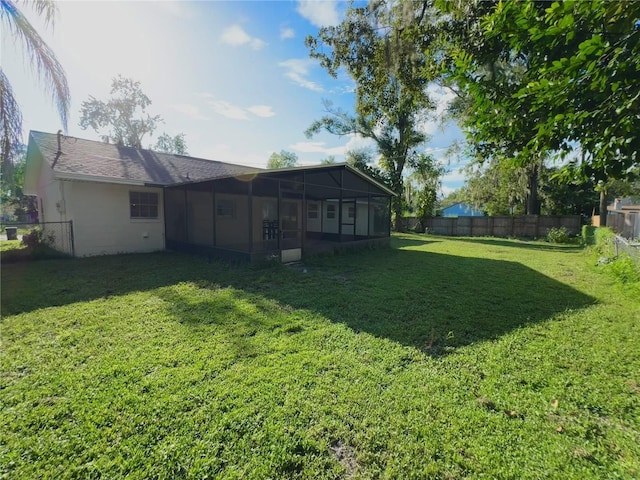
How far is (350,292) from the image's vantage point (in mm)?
5684

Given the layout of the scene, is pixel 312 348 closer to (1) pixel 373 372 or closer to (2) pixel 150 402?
(1) pixel 373 372

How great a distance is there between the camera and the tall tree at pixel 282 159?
4006 cm

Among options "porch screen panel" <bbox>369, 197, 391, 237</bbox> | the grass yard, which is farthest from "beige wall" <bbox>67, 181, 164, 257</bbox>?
"porch screen panel" <bbox>369, 197, 391, 237</bbox>

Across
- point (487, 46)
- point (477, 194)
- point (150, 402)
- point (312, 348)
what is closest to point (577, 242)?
point (477, 194)

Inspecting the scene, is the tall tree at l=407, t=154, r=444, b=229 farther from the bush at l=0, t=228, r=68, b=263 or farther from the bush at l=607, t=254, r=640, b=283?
the bush at l=0, t=228, r=68, b=263

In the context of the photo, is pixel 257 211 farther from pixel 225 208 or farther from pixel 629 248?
pixel 629 248

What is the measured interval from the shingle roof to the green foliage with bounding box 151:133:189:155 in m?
25.1

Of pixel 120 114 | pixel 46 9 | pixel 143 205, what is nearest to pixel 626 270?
pixel 143 205

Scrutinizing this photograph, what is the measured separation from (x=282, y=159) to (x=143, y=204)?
32287mm

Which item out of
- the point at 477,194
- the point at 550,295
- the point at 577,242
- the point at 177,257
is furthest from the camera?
the point at 477,194

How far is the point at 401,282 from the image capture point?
6.47 m

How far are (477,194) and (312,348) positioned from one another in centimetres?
2502

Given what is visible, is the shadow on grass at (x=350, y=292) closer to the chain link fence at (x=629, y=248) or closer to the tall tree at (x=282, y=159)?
the chain link fence at (x=629, y=248)

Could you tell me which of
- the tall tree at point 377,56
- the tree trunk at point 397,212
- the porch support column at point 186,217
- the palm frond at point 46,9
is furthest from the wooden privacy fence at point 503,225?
the palm frond at point 46,9
